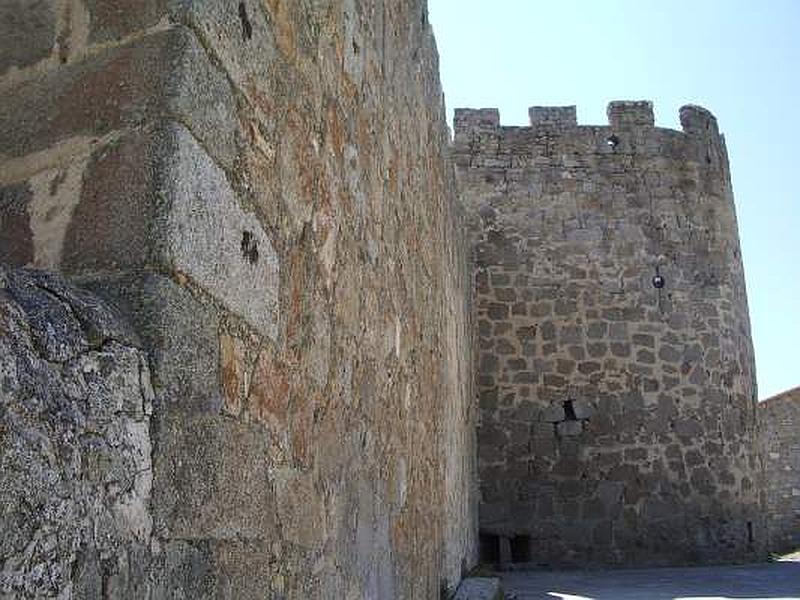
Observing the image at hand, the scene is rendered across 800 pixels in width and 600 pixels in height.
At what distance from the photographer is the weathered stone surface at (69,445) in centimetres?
92

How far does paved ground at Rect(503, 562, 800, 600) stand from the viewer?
18.7 feet

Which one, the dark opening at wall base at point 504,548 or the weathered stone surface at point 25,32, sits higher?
the weathered stone surface at point 25,32

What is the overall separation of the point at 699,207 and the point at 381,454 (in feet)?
26.8

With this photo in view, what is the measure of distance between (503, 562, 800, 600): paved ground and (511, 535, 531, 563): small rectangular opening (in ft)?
1.39

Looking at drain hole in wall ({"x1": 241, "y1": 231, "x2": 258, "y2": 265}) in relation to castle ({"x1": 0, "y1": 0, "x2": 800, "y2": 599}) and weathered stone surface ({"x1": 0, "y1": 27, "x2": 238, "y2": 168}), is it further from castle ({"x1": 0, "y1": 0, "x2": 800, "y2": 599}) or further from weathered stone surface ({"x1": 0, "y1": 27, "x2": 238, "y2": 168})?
weathered stone surface ({"x1": 0, "y1": 27, "x2": 238, "y2": 168})

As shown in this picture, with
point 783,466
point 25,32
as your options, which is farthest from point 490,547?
point 783,466

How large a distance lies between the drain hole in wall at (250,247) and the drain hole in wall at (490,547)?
295 inches

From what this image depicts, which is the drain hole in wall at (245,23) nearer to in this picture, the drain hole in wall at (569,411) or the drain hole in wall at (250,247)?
the drain hole in wall at (250,247)

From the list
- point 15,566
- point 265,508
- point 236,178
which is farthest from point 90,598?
point 236,178

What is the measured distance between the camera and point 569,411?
919cm

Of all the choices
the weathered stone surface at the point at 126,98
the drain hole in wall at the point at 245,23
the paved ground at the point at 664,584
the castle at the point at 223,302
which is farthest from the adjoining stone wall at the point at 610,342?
the weathered stone surface at the point at 126,98

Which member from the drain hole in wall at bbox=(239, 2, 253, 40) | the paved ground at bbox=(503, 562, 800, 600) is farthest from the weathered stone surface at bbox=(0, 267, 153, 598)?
the paved ground at bbox=(503, 562, 800, 600)

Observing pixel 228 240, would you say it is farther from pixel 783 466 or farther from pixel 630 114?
pixel 783 466

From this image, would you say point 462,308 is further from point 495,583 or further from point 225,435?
point 225,435
